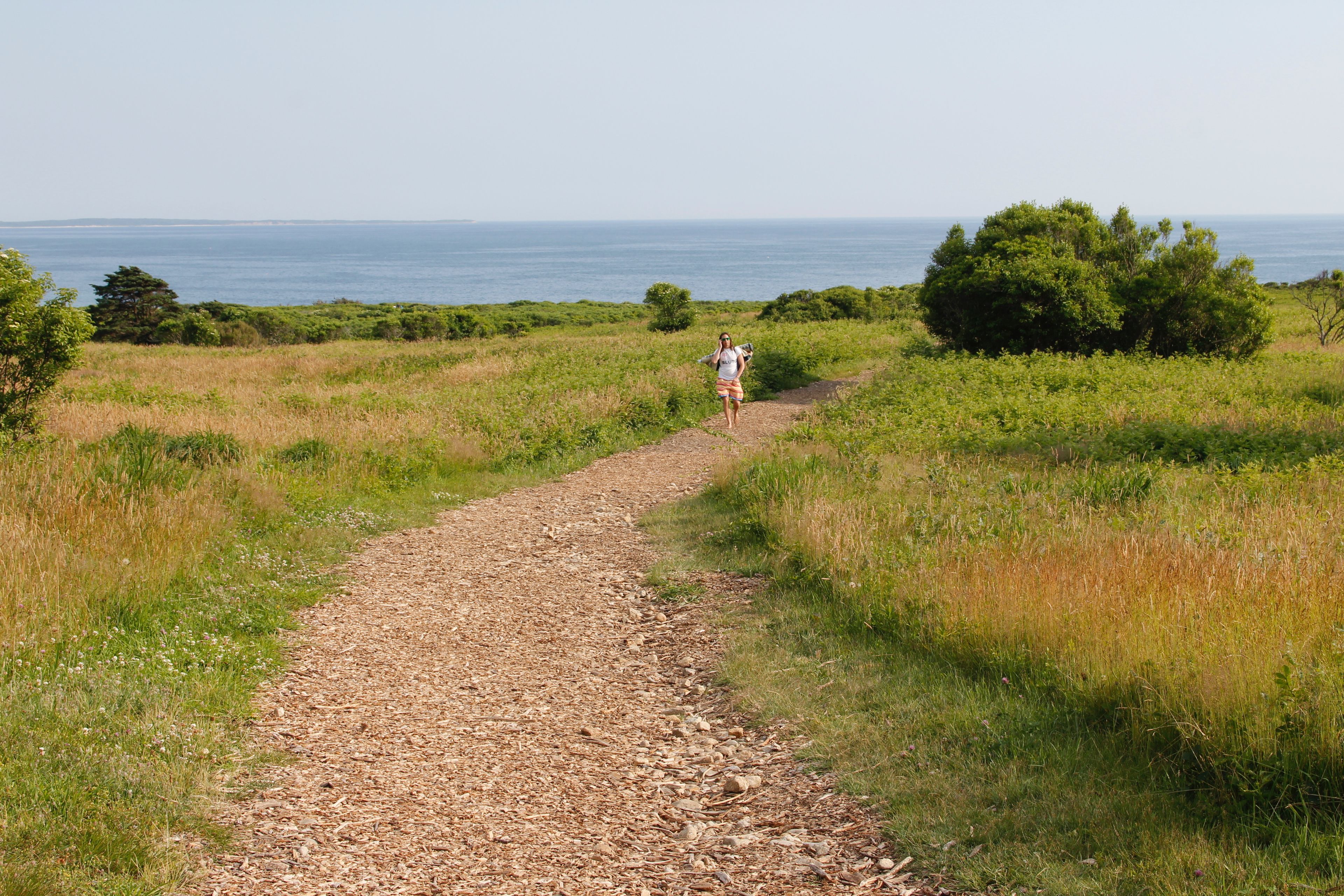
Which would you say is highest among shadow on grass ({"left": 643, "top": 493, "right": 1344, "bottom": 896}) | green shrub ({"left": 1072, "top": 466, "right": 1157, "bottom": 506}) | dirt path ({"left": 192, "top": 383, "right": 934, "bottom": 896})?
green shrub ({"left": 1072, "top": 466, "right": 1157, "bottom": 506})

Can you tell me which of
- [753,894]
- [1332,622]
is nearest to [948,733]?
[753,894]

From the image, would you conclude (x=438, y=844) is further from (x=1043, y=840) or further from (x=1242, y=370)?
(x=1242, y=370)

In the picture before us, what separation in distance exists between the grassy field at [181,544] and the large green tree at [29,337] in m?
0.60

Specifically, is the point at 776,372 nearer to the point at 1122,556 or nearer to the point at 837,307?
the point at 1122,556

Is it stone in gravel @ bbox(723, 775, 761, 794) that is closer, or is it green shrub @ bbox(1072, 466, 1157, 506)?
stone in gravel @ bbox(723, 775, 761, 794)

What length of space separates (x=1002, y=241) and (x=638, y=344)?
12539 millimetres

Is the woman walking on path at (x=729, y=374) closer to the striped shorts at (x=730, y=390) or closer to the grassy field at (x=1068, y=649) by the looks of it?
the striped shorts at (x=730, y=390)

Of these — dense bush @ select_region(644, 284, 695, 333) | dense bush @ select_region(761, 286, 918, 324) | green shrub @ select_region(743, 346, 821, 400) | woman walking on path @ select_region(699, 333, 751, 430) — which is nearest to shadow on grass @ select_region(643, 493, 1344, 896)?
woman walking on path @ select_region(699, 333, 751, 430)

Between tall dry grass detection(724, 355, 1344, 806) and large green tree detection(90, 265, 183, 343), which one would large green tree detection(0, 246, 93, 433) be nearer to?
tall dry grass detection(724, 355, 1344, 806)

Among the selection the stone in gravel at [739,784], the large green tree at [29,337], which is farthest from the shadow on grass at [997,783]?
the large green tree at [29,337]

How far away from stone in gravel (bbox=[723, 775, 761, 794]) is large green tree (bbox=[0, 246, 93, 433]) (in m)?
10.8

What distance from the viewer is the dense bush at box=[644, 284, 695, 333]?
46.1m

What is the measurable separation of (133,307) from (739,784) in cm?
6665

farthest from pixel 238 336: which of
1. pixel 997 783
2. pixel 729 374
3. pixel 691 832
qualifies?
pixel 997 783
